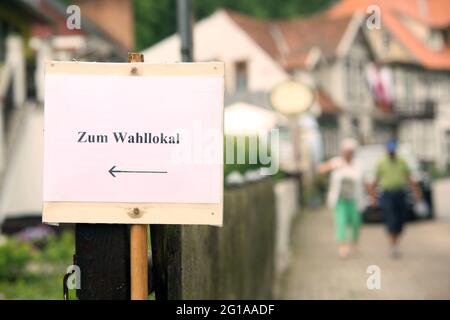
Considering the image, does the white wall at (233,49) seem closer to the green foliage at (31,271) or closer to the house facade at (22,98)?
the house facade at (22,98)

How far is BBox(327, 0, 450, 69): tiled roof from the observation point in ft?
185

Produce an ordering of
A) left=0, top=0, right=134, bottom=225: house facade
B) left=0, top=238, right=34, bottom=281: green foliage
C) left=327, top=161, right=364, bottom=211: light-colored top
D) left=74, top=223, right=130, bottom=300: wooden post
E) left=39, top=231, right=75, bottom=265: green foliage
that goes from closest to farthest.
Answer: left=74, top=223, right=130, bottom=300: wooden post, left=0, top=238, right=34, bottom=281: green foliage, left=39, top=231, right=75, bottom=265: green foliage, left=327, top=161, right=364, bottom=211: light-colored top, left=0, top=0, right=134, bottom=225: house facade

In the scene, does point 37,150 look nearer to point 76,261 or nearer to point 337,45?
point 76,261

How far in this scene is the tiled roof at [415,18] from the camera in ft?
185

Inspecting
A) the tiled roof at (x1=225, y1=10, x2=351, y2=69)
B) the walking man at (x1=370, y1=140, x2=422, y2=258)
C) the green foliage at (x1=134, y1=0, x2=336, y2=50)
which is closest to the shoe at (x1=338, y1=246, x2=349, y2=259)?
the walking man at (x1=370, y1=140, x2=422, y2=258)

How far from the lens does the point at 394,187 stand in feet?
45.4

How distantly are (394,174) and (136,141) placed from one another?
10808mm

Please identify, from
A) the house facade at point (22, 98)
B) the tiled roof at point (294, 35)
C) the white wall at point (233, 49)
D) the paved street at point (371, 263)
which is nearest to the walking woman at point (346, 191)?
the paved street at point (371, 263)

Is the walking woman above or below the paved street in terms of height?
above

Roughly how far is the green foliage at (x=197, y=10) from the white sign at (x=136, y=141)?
18.8m

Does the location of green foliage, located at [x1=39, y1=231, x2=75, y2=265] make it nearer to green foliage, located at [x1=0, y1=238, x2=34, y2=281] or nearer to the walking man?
green foliage, located at [x1=0, y1=238, x2=34, y2=281]

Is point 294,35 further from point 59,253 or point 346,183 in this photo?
point 59,253

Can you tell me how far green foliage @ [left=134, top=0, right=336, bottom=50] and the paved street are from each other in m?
7.48

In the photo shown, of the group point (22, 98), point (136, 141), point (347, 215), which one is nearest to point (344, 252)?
point (347, 215)
